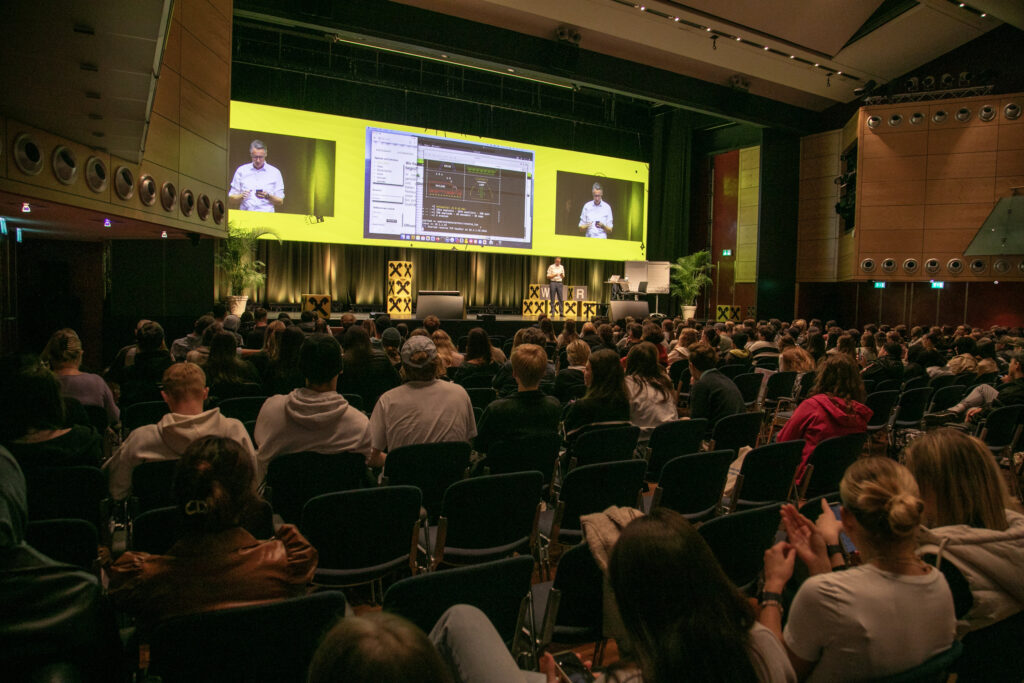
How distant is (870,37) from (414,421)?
14.6 metres

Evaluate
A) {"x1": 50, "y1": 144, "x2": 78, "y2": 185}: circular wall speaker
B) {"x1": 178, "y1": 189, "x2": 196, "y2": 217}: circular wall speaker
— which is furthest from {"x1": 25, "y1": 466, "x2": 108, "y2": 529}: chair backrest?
{"x1": 178, "y1": 189, "x2": 196, "y2": 217}: circular wall speaker

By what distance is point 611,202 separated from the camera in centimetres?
1753

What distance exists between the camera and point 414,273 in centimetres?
1669

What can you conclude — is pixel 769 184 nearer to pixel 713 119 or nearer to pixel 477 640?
pixel 713 119

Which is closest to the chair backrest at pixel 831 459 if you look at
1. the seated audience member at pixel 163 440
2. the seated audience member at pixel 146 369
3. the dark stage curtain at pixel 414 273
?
the seated audience member at pixel 163 440

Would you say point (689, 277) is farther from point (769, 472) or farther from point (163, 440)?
point (163, 440)

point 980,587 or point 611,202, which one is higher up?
point 611,202

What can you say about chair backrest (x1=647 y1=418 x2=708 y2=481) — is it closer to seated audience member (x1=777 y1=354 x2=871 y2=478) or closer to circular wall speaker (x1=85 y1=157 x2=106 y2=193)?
seated audience member (x1=777 y1=354 x2=871 y2=478)

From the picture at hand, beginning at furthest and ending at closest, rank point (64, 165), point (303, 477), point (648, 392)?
point (64, 165)
point (648, 392)
point (303, 477)

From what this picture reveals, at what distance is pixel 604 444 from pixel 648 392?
92 centimetres

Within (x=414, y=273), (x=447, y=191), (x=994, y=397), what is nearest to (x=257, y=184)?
(x=447, y=191)

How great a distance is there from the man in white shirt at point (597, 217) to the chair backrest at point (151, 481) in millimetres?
15164

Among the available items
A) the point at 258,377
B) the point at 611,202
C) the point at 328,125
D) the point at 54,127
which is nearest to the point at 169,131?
the point at 54,127

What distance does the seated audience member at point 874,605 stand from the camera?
141 cm
